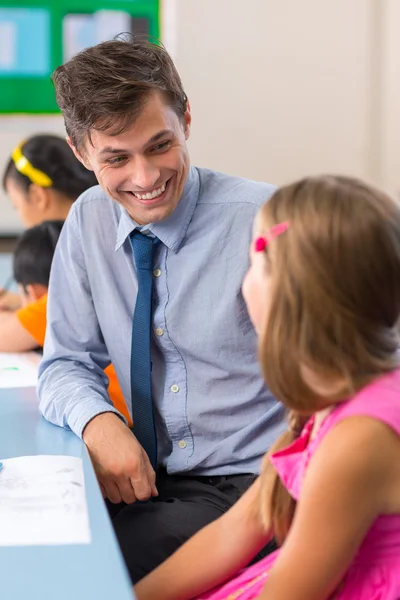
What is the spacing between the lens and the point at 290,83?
13.4 ft

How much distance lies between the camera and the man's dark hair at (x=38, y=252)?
91.0 inches

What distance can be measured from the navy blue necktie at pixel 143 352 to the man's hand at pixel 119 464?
0.41 feet

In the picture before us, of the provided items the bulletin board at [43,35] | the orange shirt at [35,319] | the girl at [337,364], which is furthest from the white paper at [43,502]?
the bulletin board at [43,35]

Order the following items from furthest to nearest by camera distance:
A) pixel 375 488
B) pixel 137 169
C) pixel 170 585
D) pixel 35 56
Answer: pixel 35 56
pixel 137 169
pixel 170 585
pixel 375 488

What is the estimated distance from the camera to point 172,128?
150 cm

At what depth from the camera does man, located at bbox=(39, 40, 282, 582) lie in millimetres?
1445

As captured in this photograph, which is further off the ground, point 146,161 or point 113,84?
point 113,84

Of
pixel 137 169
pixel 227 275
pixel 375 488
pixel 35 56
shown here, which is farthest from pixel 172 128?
pixel 35 56

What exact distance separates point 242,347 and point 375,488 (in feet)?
2.14

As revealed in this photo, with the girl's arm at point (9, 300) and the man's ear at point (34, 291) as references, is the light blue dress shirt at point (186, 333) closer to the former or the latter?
the man's ear at point (34, 291)

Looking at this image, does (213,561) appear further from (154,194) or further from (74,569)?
(154,194)

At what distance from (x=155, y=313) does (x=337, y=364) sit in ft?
2.26

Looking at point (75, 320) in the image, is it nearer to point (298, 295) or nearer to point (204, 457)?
point (204, 457)

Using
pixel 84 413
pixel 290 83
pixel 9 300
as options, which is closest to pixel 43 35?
pixel 290 83
